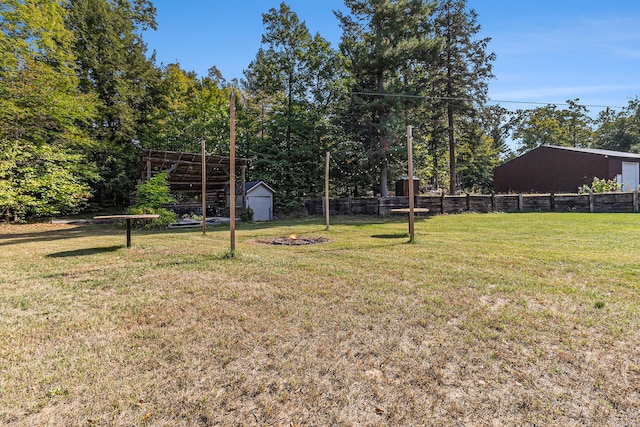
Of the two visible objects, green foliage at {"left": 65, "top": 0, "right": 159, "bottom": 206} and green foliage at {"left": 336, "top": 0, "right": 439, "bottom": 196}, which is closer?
green foliage at {"left": 336, "top": 0, "right": 439, "bottom": 196}

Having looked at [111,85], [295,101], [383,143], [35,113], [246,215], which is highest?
[111,85]

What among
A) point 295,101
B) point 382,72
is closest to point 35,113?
point 295,101

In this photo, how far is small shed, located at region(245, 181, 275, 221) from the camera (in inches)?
648

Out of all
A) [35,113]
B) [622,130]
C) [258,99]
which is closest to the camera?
[35,113]

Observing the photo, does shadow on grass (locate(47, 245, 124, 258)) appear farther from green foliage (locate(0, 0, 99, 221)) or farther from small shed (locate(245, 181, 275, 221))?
green foliage (locate(0, 0, 99, 221))

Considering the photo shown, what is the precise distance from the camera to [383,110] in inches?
727

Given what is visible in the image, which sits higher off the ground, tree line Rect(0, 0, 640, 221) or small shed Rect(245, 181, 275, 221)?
tree line Rect(0, 0, 640, 221)

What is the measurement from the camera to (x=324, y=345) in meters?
2.67

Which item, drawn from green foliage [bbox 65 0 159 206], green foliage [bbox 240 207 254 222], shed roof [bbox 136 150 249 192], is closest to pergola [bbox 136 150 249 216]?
shed roof [bbox 136 150 249 192]

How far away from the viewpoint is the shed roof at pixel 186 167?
14.4m

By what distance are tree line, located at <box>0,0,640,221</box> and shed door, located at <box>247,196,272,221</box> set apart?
223 centimetres

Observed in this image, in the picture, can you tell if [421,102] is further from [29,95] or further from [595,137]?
[595,137]

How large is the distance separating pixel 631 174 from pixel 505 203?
15426 mm

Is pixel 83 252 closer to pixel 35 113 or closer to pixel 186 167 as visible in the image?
pixel 186 167
